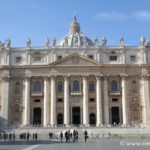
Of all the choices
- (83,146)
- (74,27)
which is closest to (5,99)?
(74,27)

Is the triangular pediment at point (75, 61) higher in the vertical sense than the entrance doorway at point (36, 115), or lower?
higher

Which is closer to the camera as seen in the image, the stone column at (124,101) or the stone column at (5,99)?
the stone column at (124,101)

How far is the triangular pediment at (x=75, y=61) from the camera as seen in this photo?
57375 mm

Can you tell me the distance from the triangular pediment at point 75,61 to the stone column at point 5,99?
848 centimetres

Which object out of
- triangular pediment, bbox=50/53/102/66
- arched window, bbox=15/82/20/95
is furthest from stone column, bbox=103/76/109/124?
arched window, bbox=15/82/20/95

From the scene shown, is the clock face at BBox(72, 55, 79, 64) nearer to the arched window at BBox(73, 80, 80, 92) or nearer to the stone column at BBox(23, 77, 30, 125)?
the arched window at BBox(73, 80, 80, 92)

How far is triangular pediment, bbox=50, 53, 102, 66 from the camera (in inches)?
2259

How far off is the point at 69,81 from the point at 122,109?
382 inches

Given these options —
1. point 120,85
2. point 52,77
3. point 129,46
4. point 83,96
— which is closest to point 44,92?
point 52,77

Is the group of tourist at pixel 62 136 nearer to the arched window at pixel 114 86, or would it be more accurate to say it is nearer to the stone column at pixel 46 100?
the stone column at pixel 46 100

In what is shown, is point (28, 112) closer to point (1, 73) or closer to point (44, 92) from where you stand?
point (44, 92)

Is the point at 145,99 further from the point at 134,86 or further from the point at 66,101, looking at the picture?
the point at 66,101

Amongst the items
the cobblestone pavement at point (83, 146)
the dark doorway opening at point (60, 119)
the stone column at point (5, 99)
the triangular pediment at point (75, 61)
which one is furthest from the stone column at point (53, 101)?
the cobblestone pavement at point (83, 146)

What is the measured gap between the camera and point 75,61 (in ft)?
189
